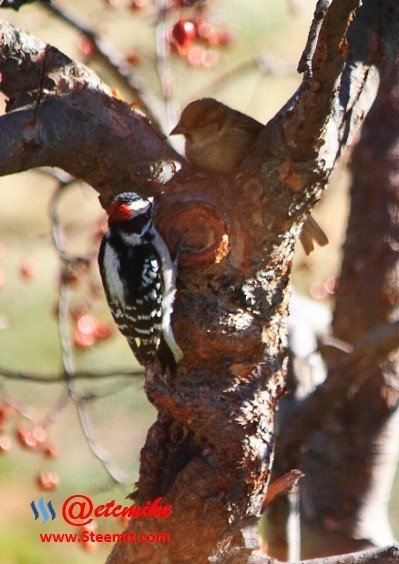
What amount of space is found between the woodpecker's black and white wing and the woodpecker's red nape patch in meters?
0.18

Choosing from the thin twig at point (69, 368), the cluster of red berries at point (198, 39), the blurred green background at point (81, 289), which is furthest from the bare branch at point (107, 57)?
the thin twig at point (69, 368)

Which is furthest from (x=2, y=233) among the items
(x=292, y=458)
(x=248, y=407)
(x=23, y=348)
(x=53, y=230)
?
(x=248, y=407)

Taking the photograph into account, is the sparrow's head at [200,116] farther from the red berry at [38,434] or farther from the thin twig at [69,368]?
the red berry at [38,434]

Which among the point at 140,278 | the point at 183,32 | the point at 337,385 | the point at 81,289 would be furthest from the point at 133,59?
the point at 337,385

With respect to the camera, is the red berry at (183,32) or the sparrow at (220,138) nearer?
the sparrow at (220,138)

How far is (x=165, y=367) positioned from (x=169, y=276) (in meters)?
0.31

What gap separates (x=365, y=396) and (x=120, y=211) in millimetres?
1974

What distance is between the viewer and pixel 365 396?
4.40 metres

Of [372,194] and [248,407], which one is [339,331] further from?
[248,407]

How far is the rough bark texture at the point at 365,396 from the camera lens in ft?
A: 14.2

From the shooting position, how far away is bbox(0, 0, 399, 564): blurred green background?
577 centimetres

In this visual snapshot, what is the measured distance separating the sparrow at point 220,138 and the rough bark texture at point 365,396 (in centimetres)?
87

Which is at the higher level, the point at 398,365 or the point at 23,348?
the point at 23,348

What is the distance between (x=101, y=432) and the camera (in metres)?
8.15
